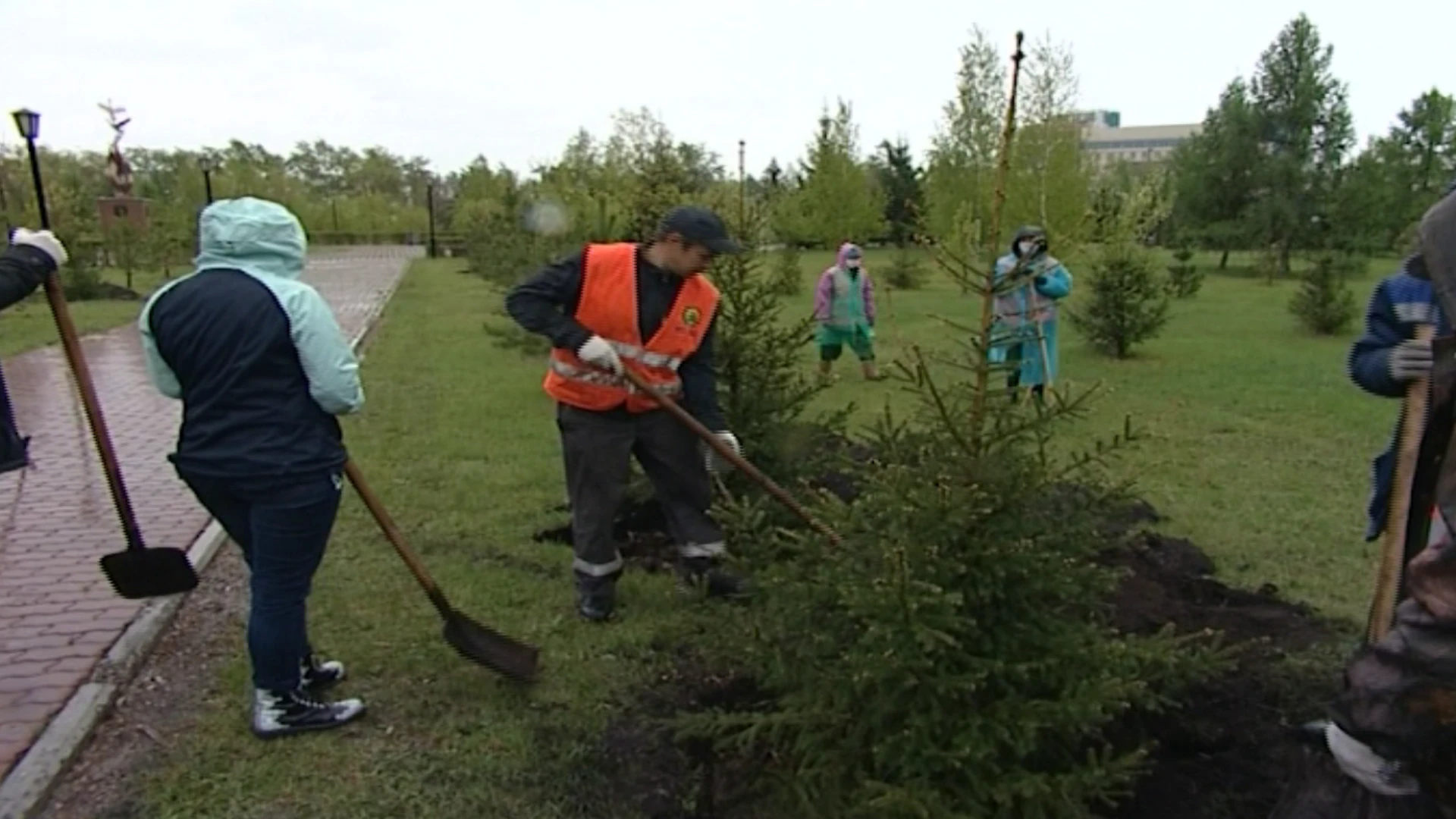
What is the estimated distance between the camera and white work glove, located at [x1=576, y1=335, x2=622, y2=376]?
12.7 feet

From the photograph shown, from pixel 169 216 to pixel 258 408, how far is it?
31.2 meters

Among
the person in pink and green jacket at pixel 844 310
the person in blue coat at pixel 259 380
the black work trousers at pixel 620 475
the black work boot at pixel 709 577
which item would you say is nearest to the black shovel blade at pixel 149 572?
the person in blue coat at pixel 259 380

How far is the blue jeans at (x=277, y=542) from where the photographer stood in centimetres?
321

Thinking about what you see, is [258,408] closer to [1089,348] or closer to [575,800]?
[575,800]

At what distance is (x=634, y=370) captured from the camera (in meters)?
4.13

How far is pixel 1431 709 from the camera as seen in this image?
5.49 ft

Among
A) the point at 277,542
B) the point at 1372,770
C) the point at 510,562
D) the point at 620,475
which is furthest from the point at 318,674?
the point at 1372,770

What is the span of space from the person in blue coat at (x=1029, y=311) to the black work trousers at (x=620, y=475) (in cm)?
138

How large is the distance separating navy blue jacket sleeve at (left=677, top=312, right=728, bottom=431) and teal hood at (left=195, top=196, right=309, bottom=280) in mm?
1587

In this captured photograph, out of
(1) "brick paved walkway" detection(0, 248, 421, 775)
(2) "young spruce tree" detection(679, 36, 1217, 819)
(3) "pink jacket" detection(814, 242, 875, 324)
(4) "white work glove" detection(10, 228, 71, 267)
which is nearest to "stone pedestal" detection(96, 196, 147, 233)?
(1) "brick paved walkway" detection(0, 248, 421, 775)

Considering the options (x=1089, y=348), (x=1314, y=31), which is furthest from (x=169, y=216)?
(x=1314, y=31)

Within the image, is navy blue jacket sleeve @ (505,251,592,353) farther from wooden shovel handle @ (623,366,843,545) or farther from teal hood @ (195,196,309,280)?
teal hood @ (195,196,309,280)

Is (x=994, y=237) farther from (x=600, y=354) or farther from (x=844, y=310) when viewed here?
(x=844, y=310)

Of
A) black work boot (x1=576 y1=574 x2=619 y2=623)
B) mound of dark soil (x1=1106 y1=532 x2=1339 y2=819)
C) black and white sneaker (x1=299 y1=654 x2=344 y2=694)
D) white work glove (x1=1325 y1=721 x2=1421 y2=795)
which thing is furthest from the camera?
black work boot (x1=576 y1=574 x2=619 y2=623)
